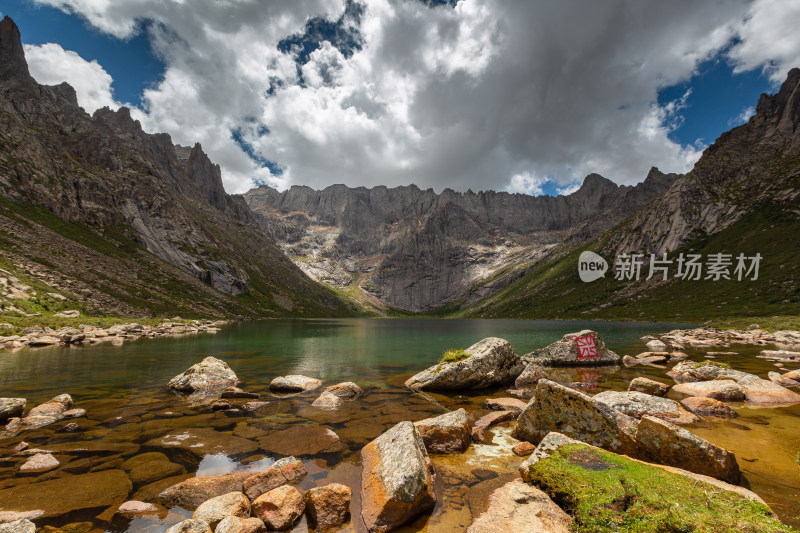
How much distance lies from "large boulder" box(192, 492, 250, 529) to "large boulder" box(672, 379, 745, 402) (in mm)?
23348

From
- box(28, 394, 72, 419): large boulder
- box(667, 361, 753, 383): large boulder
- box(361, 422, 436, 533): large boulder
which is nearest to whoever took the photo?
box(361, 422, 436, 533): large boulder

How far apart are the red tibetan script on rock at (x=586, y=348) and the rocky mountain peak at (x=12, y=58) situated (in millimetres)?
290669

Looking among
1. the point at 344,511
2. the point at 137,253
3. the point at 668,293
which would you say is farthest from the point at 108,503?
the point at 668,293

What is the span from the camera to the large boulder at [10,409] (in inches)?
575

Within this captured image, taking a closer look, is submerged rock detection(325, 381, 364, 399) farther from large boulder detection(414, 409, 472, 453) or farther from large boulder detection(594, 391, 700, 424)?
large boulder detection(594, 391, 700, 424)

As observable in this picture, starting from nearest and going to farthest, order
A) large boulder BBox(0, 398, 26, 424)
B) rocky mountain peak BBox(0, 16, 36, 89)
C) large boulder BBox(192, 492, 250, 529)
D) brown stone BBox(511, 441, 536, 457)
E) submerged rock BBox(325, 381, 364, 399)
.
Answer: large boulder BBox(192, 492, 250, 529)
brown stone BBox(511, 441, 536, 457)
large boulder BBox(0, 398, 26, 424)
submerged rock BBox(325, 381, 364, 399)
rocky mountain peak BBox(0, 16, 36, 89)

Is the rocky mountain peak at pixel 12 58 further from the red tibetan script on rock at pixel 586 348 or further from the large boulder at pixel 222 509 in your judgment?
the red tibetan script on rock at pixel 586 348

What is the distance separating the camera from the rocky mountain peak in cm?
17781

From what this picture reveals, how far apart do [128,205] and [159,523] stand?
219621 mm

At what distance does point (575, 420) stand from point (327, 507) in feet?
31.4

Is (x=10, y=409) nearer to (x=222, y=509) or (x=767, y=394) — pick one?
(x=222, y=509)

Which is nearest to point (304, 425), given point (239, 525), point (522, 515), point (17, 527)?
point (239, 525)

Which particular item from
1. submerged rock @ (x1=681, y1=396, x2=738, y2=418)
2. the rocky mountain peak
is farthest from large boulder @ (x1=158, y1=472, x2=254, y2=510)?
the rocky mountain peak

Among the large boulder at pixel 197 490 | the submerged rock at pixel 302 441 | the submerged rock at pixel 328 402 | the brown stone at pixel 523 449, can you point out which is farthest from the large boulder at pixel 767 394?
the large boulder at pixel 197 490
